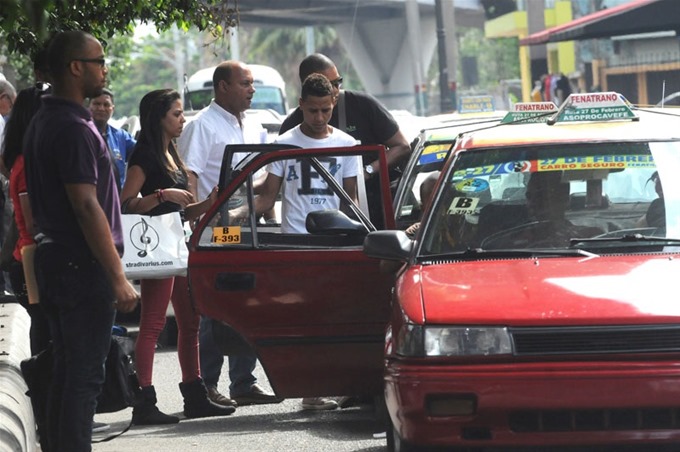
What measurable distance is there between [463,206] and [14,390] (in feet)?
8.12

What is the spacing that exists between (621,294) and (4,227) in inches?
244

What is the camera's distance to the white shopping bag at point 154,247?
7.98 metres

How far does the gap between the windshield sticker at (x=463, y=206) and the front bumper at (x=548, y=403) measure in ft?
4.00

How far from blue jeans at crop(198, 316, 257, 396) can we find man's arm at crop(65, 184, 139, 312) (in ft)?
10.1

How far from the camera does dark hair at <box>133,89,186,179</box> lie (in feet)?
27.0

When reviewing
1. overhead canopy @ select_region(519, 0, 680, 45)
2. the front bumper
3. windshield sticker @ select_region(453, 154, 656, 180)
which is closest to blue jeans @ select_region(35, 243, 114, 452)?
the front bumper

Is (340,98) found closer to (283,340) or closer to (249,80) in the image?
(249,80)

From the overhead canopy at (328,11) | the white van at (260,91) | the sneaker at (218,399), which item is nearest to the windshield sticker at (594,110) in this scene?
the sneaker at (218,399)

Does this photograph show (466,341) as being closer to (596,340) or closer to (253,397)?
(596,340)

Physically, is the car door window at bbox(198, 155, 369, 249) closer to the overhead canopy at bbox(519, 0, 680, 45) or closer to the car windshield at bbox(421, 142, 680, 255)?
the car windshield at bbox(421, 142, 680, 255)

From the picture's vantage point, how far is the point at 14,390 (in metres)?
7.40

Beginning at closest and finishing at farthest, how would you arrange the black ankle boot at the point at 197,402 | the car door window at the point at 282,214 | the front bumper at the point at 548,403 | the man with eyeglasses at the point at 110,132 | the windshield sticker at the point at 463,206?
the front bumper at the point at 548,403 → the windshield sticker at the point at 463,206 → the car door window at the point at 282,214 → the black ankle boot at the point at 197,402 → the man with eyeglasses at the point at 110,132

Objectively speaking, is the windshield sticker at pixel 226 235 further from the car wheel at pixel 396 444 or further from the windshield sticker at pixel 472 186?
the car wheel at pixel 396 444

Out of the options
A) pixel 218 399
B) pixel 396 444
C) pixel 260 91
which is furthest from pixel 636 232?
pixel 260 91
